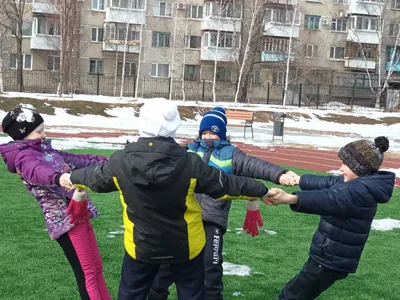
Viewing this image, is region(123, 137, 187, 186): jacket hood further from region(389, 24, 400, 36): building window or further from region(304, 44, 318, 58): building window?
region(389, 24, 400, 36): building window

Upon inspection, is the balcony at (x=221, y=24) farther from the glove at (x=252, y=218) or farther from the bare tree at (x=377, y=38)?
the glove at (x=252, y=218)

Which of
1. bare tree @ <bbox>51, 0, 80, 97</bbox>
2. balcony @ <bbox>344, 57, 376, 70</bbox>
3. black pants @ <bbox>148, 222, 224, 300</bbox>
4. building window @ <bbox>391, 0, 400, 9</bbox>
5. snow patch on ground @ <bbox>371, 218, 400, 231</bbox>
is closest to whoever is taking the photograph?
black pants @ <bbox>148, 222, 224, 300</bbox>

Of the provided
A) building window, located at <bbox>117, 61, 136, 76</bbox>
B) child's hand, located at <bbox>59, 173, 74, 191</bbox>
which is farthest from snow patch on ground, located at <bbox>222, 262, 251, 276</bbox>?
building window, located at <bbox>117, 61, 136, 76</bbox>

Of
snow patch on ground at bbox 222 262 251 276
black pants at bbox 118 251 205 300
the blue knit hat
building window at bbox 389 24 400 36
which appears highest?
building window at bbox 389 24 400 36

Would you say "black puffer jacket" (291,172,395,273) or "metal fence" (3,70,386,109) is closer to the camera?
"black puffer jacket" (291,172,395,273)

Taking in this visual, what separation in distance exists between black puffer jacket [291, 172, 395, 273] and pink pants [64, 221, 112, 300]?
1.48 meters

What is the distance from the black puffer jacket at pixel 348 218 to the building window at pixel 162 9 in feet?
160

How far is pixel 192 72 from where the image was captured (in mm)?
52406

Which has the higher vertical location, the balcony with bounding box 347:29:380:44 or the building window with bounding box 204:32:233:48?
the balcony with bounding box 347:29:380:44

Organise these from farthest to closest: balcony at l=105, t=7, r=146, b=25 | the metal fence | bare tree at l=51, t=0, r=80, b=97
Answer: balcony at l=105, t=7, r=146, b=25, the metal fence, bare tree at l=51, t=0, r=80, b=97

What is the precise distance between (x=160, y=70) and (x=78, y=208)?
159 feet

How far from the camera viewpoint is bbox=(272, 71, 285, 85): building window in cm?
5391

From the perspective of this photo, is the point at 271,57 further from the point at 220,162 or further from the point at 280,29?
the point at 220,162

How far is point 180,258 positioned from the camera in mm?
3453
